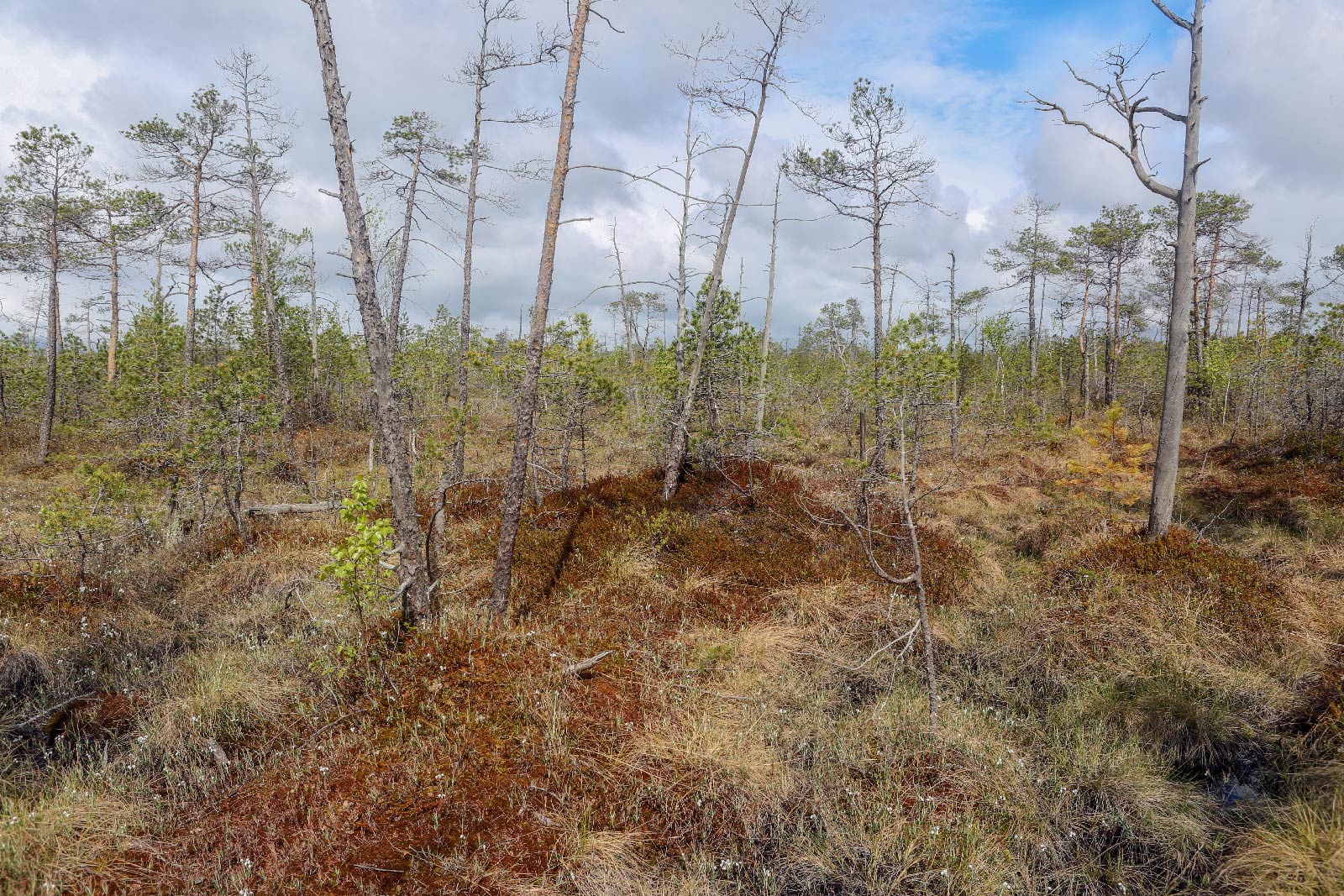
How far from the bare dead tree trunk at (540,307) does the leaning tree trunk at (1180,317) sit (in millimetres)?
8440

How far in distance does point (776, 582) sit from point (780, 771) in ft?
11.5

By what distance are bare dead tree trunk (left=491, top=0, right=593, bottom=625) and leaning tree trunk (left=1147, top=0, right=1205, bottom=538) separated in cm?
844

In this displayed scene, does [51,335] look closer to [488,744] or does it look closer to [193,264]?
[193,264]

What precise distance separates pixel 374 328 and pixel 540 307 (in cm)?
164

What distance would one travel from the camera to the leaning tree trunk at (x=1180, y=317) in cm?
774

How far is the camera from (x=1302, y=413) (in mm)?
15664

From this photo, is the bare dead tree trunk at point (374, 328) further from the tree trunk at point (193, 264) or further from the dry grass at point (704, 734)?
the tree trunk at point (193, 264)

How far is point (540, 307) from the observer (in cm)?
595

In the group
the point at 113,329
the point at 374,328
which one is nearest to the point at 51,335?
the point at 113,329

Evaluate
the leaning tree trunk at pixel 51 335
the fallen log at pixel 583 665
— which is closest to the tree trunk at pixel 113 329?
the leaning tree trunk at pixel 51 335

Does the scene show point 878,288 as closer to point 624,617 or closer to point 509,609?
point 624,617

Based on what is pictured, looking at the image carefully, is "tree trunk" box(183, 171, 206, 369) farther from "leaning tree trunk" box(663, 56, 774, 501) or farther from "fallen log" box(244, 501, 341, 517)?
"leaning tree trunk" box(663, 56, 774, 501)

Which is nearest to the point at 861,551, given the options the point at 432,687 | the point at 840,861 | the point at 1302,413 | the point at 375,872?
the point at 840,861

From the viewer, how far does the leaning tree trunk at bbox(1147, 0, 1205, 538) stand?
7.74 m
